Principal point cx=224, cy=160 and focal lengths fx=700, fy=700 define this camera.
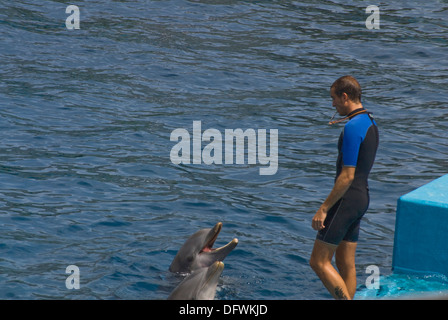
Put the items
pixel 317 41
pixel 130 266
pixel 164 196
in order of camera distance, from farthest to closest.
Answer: pixel 317 41 → pixel 164 196 → pixel 130 266

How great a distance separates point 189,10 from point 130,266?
11637mm

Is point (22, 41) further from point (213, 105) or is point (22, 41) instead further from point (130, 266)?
point (130, 266)

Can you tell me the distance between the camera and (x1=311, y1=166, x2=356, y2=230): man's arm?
570cm

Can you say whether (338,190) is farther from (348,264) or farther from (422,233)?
(422,233)

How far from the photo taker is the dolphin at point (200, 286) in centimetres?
505

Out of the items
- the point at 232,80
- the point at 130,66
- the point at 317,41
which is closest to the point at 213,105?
the point at 232,80

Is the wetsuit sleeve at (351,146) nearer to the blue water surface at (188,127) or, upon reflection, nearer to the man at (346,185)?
the man at (346,185)

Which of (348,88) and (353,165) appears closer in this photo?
(353,165)

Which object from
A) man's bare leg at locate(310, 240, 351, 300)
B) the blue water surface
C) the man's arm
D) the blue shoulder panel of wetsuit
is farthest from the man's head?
the blue water surface

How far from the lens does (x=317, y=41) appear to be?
1578 centimetres

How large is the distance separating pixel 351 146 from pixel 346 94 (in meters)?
0.46

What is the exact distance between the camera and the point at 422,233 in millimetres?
6441

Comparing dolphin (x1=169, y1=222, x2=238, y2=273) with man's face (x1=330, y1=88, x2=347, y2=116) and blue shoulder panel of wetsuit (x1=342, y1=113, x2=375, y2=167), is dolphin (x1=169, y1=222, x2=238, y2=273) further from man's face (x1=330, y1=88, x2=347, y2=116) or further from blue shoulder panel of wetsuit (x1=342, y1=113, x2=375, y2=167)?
man's face (x1=330, y1=88, x2=347, y2=116)

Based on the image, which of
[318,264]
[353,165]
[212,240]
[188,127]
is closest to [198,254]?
[212,240]
